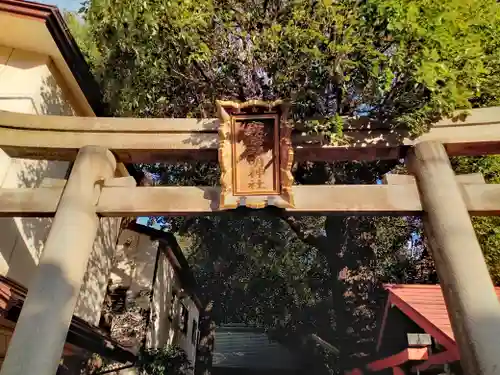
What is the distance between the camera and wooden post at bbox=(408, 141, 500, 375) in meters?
3.95

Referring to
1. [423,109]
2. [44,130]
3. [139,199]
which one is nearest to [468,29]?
[423,109]

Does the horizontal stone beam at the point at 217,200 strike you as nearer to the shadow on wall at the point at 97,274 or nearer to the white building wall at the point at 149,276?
the shadow on wall at the point at 97,274

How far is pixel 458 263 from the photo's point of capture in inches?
Answer: 173

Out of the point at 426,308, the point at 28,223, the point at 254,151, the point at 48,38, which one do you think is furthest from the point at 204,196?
the point at 48,38

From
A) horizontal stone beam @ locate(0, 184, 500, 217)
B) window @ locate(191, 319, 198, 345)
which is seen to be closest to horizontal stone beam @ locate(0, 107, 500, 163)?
horizontal stone beam @ locate(0, 184, 500, 217)

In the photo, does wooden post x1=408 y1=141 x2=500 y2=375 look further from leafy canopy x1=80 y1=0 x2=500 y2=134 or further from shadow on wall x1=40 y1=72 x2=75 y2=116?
shadow on wall x1=40 y1=72 x2=75 y2=116

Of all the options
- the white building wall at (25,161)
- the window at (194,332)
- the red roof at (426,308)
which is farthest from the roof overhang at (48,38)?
the window at (194,332)

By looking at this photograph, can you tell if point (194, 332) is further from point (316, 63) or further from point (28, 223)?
point (316, 63)

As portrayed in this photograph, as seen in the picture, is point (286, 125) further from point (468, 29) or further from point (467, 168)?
point (467, 168)

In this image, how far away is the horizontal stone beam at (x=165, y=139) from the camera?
217 inches

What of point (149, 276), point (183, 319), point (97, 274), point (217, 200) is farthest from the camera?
point (183, 319)

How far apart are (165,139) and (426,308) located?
4.62 metres

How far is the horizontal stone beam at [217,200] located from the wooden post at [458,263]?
0.23 meters

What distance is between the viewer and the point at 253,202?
498 cm
